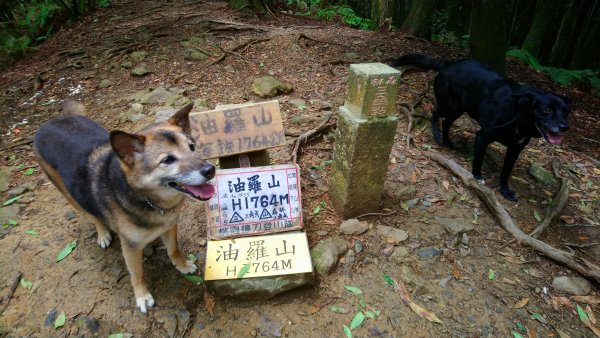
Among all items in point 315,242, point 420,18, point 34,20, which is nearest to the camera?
point 315,242

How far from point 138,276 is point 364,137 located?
2.63 metres

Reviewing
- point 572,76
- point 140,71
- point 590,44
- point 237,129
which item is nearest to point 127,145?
point 237,129

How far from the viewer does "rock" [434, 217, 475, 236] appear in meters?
3.87

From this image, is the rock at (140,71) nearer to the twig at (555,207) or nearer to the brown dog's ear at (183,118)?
the brown dog's ear at (183,118)

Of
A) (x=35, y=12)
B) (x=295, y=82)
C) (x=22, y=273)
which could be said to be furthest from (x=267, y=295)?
(x=35, y=12)

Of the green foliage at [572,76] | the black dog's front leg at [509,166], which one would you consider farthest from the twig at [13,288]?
the green foliage at [572,76]

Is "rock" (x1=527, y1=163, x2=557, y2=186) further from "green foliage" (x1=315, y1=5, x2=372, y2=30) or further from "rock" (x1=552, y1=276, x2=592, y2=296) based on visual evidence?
"green foliage" (x1=315, y1=5, x2=372, y2=30)

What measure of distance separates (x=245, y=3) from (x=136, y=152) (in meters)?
10.2

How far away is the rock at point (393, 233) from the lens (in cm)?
373

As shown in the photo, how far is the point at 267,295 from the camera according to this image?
311cm

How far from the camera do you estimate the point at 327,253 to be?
345 cm

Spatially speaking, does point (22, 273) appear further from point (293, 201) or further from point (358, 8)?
point (358, 8)

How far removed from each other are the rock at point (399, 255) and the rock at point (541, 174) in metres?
2.88

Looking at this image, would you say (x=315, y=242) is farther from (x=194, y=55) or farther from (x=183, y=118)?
(x=194, y=55)
